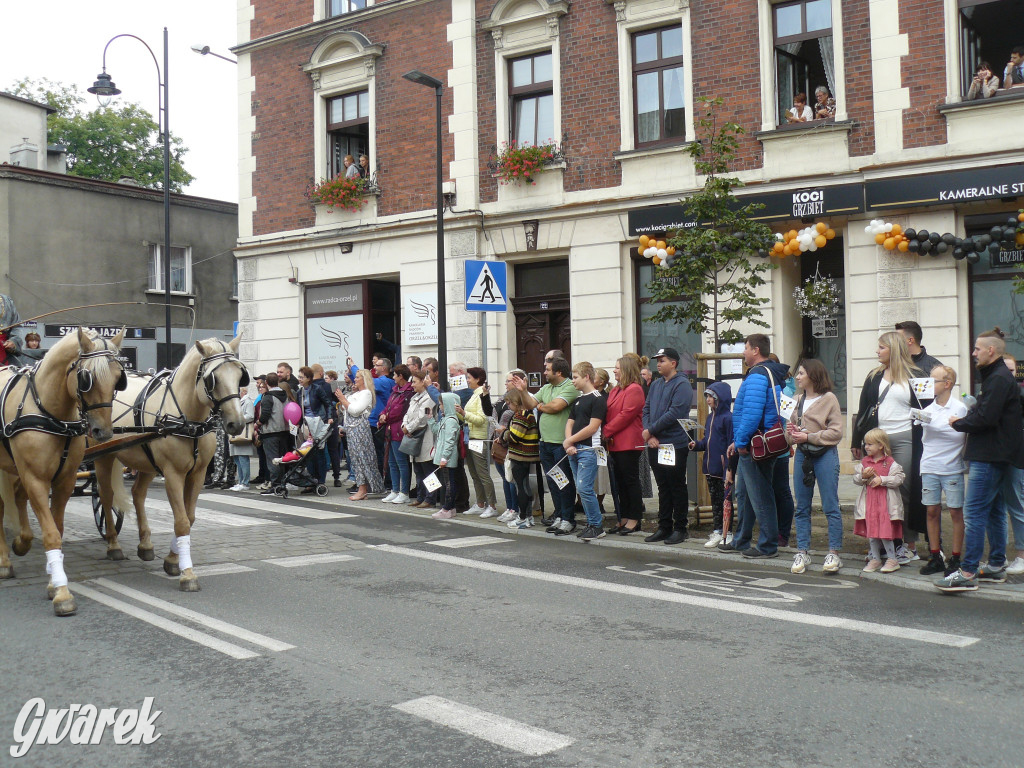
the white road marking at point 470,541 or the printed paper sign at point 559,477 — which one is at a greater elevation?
the printed paper sign at point 559,477

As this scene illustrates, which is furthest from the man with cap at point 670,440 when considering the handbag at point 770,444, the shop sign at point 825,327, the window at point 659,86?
the window at point 659,86

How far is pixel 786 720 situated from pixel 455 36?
16.9 m

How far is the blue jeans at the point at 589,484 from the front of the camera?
10.8m

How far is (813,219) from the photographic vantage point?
15.5 metres

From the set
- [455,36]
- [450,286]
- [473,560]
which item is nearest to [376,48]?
[455,36]

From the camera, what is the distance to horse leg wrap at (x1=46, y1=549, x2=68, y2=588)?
23.2ft

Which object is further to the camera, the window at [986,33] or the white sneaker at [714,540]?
the window at [986,33]

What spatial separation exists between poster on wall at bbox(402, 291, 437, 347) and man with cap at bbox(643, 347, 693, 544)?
30.7 feet

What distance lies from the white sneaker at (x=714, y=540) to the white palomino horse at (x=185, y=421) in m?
4.96

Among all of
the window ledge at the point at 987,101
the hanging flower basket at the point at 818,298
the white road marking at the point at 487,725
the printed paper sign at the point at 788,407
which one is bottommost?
the white road marking at the point at 487,725

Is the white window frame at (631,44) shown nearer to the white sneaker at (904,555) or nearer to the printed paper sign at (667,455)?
the printed paper sign at (667,455)

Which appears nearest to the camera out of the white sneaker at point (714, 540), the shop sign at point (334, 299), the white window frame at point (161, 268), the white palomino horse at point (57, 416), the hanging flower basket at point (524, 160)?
the white palomino horse at point (57, 416)

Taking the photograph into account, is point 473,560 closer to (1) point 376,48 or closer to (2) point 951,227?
(2) point 951,227

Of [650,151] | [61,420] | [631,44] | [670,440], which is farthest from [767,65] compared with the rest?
[61,420]
